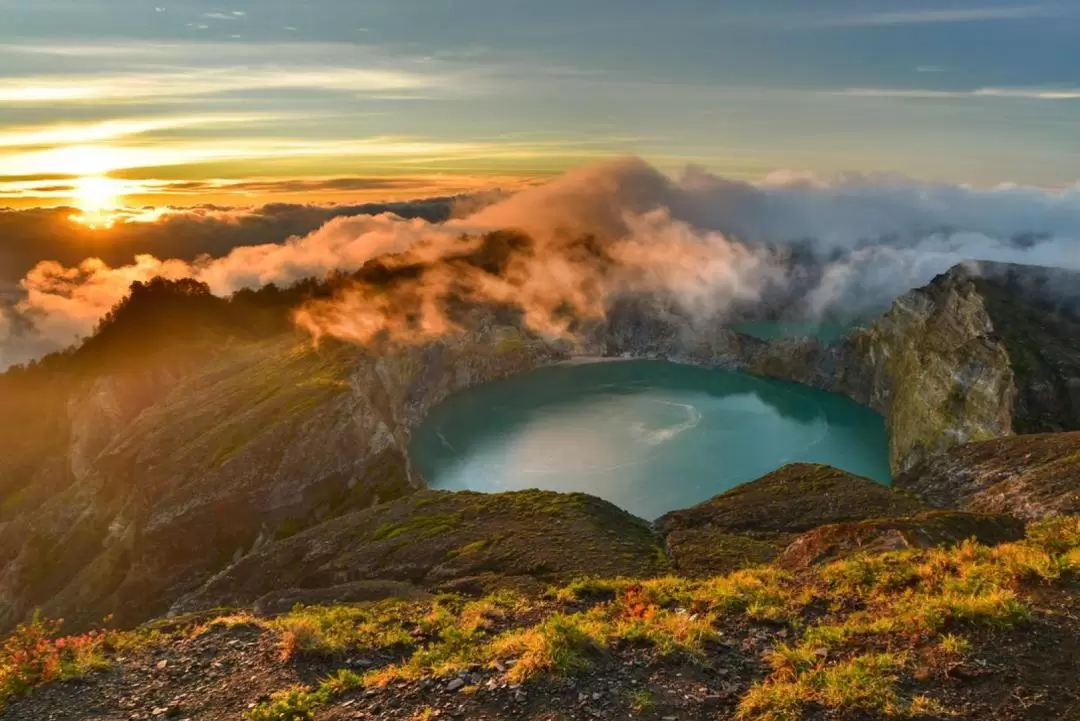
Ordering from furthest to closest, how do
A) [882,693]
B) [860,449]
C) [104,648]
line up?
1. [860,449]
2. [104,648]
3. [882,693]

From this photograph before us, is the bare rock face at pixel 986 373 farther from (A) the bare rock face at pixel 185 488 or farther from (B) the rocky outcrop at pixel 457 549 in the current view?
(A) the bare rock face at pixel 185 488

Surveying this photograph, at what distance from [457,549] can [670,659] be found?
148 ft

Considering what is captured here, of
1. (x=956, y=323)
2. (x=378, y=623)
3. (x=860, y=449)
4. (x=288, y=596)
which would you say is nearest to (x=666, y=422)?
(x=860, y=449)

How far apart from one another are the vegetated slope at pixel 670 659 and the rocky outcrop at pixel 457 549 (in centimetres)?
2279

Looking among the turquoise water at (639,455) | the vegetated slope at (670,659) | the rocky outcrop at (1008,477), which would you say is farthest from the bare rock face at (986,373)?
the vegetated slope at (670,659)

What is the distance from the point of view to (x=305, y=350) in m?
188

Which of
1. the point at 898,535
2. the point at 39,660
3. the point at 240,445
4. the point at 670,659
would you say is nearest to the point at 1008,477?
the point at 898,535

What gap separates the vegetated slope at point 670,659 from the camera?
15.6 meters

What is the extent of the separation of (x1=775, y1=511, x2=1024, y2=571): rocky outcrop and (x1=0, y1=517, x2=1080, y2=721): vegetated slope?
41.5 ft

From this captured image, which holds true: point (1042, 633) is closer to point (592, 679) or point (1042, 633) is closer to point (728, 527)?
point (592, 679)

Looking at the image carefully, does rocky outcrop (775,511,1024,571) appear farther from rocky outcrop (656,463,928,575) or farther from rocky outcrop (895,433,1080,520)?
rocky outcrop (895,433,1080,520)

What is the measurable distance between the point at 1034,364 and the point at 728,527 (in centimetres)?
12666

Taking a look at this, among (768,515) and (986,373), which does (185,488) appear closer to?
(768,515)

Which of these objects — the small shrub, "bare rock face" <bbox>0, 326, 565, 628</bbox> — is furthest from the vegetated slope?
"bare rock face" <bbox>0, 326, 565, 628</bbox>
